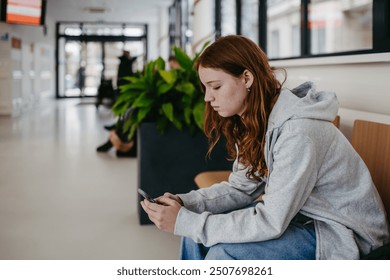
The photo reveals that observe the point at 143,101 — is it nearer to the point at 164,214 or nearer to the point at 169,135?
the point at 169,135

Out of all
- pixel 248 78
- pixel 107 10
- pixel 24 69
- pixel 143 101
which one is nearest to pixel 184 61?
pixel 143 101

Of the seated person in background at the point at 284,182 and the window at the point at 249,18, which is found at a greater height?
the window at the point at 249,18

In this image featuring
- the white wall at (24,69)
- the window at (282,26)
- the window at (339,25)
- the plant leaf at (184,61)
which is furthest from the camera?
the white wall at (24,69)

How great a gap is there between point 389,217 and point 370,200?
305mm

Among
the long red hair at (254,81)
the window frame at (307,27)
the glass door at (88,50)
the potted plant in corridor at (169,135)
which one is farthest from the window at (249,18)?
the glass door at (88,50)

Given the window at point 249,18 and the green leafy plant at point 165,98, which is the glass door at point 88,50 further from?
the green leafy plant at point 165,98

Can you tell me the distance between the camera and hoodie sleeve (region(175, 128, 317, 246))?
1.15m

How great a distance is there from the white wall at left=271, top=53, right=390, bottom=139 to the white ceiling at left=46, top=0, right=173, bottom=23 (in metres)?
11.1

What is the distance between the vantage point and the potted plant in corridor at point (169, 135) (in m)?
2.90

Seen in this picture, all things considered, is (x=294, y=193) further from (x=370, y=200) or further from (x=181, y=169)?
(x=181, y=169)

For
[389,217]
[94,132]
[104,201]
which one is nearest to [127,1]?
[94,132]

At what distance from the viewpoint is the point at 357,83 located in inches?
82.4

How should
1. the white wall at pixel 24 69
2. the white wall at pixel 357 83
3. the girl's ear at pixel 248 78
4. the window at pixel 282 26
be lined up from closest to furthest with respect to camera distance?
the girl's ear at pixel 248 78
the white wall at pixel 357 83
the window at pixel 282 26
the white wall at pixel 24 69

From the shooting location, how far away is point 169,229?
4.33ft
